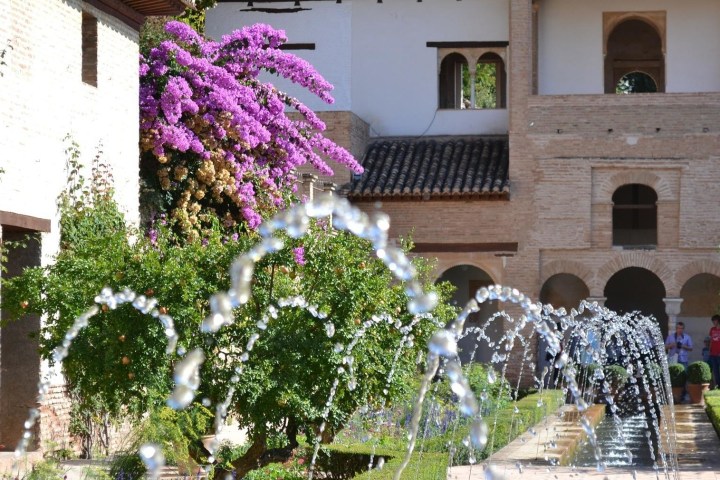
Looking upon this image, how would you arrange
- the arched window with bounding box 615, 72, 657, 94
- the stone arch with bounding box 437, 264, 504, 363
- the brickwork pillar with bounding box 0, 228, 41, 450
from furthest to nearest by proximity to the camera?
the arched window with bounding box 615, 72, 657, 94, the stone arch with bounding box 437, 264, 504, 363, the brickwork pillar with bounding box 0, 228, 41, 450

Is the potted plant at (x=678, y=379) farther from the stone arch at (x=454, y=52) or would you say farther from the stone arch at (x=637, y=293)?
the stone arch at (x=454, y=52)

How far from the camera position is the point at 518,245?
81.2 feet

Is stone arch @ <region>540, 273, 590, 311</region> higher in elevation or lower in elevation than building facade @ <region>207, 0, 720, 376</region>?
lower

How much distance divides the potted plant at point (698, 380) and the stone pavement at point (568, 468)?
4665 mm

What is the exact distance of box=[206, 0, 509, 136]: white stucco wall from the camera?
87.3ft

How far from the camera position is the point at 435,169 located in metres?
25.3

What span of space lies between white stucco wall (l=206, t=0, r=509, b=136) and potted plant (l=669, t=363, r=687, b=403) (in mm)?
7070

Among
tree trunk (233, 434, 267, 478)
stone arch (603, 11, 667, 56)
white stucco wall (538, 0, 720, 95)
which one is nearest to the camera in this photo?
tree trunk (233, 434, 267, 478)

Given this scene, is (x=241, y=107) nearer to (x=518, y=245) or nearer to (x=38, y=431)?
(x=38, y=431)

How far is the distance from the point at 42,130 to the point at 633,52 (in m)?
20.5

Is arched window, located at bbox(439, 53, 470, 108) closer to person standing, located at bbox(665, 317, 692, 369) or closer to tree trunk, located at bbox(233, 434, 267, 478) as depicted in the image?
person standing, located at bbox(665, 317, 692, 369)

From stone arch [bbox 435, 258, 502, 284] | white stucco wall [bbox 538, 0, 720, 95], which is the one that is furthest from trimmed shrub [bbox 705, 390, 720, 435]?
white stucco wall [bbox 538, 0, 720, 95]

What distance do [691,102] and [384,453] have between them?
50.1 feet

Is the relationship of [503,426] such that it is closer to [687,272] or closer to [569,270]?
[569,270]
